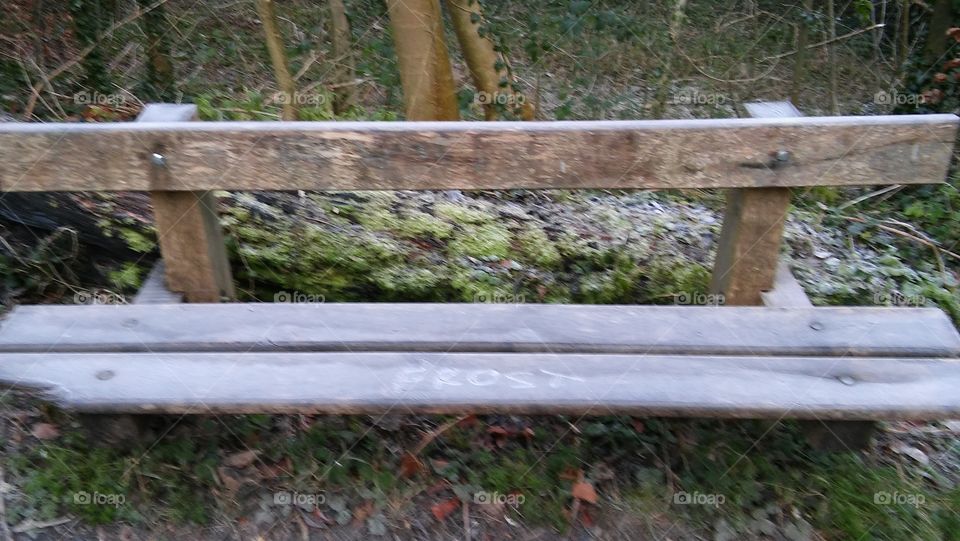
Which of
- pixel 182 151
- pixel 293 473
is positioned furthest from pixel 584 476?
pixel 182 151

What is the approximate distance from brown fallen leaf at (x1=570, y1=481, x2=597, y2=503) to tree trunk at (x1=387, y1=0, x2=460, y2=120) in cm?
330

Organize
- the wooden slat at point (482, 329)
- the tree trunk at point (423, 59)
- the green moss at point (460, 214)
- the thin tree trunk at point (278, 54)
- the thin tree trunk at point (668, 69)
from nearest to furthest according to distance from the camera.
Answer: the wooden slat at point (482, 329), the green moss at point (460, 214), the tree trunk at point (423, 59), the thin tree trunk at point (278, 54), the thin tree trunk at point (668, 69)

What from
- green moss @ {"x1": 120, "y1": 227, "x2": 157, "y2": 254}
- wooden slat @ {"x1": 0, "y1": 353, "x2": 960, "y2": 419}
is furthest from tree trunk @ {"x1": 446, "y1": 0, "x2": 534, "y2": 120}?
wooden slat @ {"x1": 0, "y1": 353, "x2": 960, "y2": 419}

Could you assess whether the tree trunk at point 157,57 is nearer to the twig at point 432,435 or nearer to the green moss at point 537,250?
the green moss at point 537,250

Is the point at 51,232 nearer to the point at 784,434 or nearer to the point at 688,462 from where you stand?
the point at 688,462

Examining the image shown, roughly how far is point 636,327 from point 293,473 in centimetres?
132

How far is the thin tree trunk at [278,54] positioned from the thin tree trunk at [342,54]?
0.91 m

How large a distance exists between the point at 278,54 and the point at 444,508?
169 inches

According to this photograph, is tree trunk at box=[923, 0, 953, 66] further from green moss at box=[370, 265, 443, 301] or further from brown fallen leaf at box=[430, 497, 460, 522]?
brown fallen leaf at box=[430, 497, 460, 522]

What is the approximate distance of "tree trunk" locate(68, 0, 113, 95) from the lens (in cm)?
662

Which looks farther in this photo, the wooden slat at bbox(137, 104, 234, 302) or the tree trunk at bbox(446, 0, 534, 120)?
the tree trunk at bbox(446, 0, 534, 120)

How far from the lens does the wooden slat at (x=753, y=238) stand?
271 centimetres

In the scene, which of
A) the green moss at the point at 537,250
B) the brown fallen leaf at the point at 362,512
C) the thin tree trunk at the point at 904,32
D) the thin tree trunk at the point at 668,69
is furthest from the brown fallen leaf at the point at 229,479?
the thin tree trunk at the point at 904,32

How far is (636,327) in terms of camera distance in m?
2.47
